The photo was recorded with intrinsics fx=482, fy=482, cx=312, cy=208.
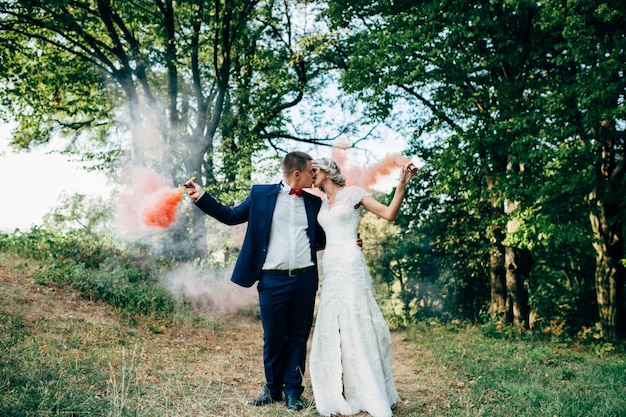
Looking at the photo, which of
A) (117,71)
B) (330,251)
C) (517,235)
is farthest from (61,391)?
(117,71)

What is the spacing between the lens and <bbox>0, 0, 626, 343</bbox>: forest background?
9.38m

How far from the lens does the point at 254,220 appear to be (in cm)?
467

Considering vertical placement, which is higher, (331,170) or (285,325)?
(331,170)

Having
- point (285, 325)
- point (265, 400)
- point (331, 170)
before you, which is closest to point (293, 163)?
point (331, 170)

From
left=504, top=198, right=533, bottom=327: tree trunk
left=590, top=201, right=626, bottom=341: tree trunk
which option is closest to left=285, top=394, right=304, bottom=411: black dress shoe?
left=590, top=201, right=626, bottom=341: tree trunk

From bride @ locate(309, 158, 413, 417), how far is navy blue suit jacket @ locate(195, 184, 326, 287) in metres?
0.23

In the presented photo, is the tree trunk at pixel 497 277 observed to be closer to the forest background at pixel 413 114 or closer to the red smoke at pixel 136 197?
the forest background at pixel 413 114

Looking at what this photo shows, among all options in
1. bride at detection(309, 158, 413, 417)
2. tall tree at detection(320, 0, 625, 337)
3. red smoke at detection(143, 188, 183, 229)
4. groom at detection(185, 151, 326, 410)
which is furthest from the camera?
tall tree at detection(320, 0, 625, 337)

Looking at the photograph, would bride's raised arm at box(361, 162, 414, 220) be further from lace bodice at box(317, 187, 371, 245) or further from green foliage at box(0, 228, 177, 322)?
green foliage at box(0, 228, 177, 322)

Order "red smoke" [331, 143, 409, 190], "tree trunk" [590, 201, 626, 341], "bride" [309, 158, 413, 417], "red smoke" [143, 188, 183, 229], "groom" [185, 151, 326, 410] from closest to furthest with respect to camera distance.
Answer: "bride" [309, 158, 413, 417], "groom" [185, 151, 326, 410], "red smoke" [143, 188, 183, 229], "red smoke" [331, 143, 409, 190], "tree trunk" [590, 201, 626, 341]

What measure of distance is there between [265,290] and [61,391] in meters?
1.96

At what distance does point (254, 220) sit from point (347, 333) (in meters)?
1.39

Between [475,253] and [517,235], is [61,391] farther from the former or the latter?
[475,253]

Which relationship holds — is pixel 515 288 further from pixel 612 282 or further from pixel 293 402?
pixel 293 402
